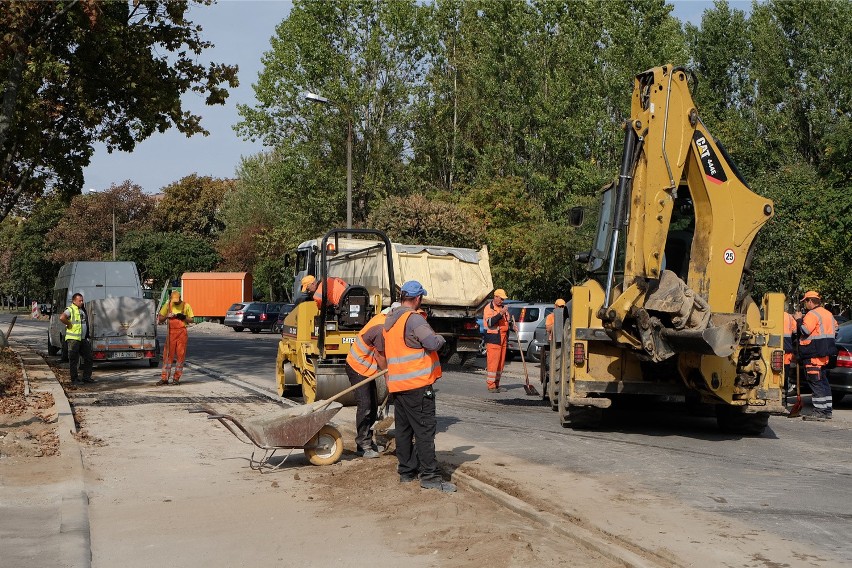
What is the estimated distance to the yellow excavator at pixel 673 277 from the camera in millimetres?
11109

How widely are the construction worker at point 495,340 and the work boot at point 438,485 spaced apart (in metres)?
9.43

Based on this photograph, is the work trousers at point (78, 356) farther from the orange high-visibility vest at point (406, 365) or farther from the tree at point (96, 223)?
the tree at point (96, 223)

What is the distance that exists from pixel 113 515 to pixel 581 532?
11.8 feet

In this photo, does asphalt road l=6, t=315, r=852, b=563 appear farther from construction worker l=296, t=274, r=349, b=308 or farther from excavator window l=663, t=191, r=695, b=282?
construction worker l=296, t=274, r=349, b=308

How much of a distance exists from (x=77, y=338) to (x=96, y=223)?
59.4 meters

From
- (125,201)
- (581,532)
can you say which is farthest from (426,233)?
(125,201)

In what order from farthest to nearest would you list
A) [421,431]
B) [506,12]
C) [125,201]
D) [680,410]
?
[125,201] → [506,12] → [680,410] → [421,431]

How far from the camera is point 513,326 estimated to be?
980 inches

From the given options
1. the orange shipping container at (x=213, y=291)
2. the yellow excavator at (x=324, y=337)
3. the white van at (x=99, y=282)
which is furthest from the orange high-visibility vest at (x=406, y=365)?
the orange shipping container at (x=213, y=291)

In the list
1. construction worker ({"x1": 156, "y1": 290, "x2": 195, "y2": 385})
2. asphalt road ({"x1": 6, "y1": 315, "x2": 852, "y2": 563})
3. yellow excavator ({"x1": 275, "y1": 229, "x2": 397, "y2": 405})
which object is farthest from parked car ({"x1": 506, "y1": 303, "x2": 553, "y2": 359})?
yellow excavator ({"x1": 275, "y1": 229, "x2": 397, "y2": 405})

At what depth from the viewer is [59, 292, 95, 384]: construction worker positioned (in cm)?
1942

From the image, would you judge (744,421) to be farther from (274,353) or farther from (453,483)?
(274,353)

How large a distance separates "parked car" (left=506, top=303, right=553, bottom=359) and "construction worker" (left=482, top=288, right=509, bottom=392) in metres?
7.93

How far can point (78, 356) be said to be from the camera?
19.7m
